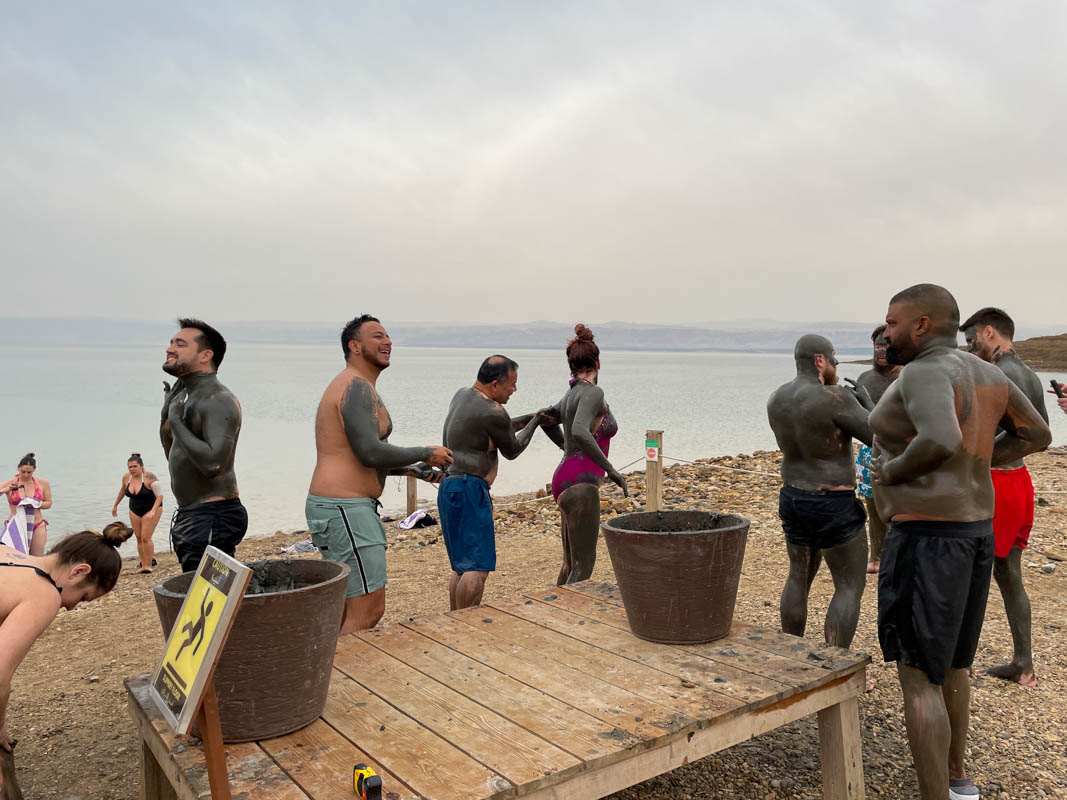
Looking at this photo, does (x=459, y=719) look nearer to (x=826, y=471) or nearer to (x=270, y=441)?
(x=826, y=471)

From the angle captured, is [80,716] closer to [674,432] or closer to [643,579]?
[643,579]

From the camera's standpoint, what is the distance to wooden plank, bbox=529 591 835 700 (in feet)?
10.3

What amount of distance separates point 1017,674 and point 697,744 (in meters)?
2.98

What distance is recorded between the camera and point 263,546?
471 inches

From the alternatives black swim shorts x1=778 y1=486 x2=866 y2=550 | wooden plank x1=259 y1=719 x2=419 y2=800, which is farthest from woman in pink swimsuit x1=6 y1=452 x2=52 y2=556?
black swim shorts x1=778 y1=486 x2=866 y2=550

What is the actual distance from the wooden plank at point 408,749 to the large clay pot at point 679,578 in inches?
49.6

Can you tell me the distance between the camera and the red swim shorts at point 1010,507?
4328mm

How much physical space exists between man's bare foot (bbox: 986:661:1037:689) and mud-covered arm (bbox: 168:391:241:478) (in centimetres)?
474

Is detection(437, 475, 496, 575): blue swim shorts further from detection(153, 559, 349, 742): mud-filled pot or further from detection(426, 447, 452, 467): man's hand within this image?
detection(153, 559, 349, 742): mud-filled pot

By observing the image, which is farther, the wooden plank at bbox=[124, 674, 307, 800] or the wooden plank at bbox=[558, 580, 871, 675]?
the wooden plank at bbox=[558, 580, 871, 675]

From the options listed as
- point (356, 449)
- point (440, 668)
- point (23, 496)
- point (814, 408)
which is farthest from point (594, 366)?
point (23, 496)

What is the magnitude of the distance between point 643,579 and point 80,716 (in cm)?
373

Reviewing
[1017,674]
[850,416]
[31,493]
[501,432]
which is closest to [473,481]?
[501,432]

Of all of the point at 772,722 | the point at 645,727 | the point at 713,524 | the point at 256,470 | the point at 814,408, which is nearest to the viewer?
the point at 645,727
